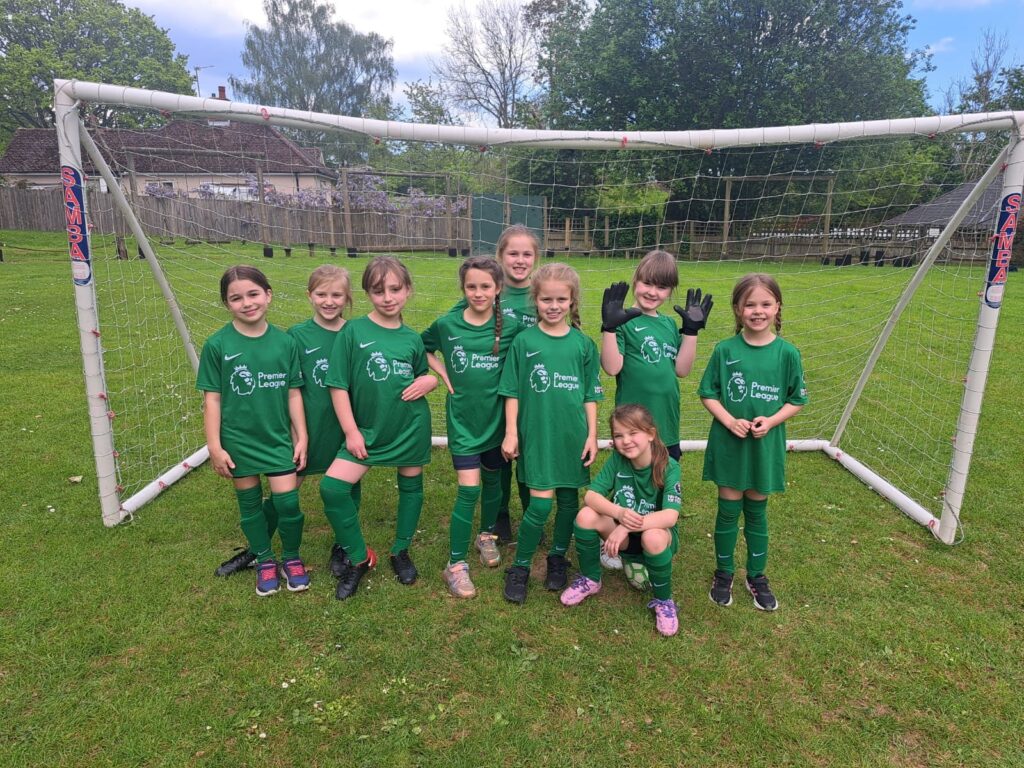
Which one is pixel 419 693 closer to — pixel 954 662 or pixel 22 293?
pixel 954 662

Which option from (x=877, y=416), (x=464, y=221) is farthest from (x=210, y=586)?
(x=877, y=416)

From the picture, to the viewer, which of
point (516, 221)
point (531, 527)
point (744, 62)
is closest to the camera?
point (531, 527)

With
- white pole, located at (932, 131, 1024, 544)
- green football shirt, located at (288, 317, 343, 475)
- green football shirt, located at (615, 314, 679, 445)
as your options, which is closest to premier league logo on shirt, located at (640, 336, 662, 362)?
green football shirt, located at (615, 314, 679, 445)

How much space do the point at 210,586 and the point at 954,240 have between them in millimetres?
5123

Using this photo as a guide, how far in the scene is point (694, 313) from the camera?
2.98 m

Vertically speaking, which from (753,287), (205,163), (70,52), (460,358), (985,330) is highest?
(70,52)

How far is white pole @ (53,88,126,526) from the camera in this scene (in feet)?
10.3

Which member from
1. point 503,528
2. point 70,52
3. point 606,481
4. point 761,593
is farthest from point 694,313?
point 70,52

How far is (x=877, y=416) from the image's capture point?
5.70 metres

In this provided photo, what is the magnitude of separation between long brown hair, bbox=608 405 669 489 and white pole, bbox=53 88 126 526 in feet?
9.41

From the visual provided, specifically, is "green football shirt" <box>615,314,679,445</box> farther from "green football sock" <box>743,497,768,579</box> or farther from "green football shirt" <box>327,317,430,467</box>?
"green football shirt" <box>327,317,430,467</box>

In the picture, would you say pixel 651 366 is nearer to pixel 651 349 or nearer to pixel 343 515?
pixel 651 349

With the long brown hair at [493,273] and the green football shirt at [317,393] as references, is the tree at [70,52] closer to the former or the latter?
the green football shirt at [317,393]

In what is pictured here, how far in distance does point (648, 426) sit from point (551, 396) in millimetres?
462
